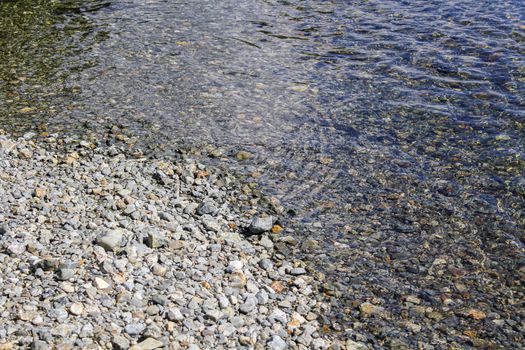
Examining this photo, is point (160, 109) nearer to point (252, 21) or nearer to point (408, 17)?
point (252, 21)

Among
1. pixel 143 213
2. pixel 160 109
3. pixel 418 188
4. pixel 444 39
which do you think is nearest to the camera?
pixel 143 213

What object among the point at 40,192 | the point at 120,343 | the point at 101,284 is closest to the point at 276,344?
the point at 120,343

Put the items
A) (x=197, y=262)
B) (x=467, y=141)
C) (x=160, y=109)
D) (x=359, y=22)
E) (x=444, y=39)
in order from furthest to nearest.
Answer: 1. (x=359, y=22)
2. (x=444, y=39)
3. (x=160, y=109)
4. (x=467, y=141)
5. (x=197, y=262)

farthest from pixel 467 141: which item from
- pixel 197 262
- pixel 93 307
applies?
pixel 93 307

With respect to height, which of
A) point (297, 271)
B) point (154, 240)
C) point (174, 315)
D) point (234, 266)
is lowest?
point (297, 271)

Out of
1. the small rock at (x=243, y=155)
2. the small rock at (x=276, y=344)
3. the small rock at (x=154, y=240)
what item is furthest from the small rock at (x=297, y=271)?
the small rock at (x=243, y=155)

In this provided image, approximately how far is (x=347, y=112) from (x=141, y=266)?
19.5ft

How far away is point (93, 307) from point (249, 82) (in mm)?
7547

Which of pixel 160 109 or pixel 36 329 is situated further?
pixel 160 109

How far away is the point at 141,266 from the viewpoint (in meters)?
7.34

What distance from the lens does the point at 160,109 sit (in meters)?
11.9

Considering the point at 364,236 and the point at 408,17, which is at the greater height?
the point at 408,17

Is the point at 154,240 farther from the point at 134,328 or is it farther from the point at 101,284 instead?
the point at 134,328

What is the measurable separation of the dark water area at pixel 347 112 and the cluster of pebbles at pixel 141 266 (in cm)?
59
